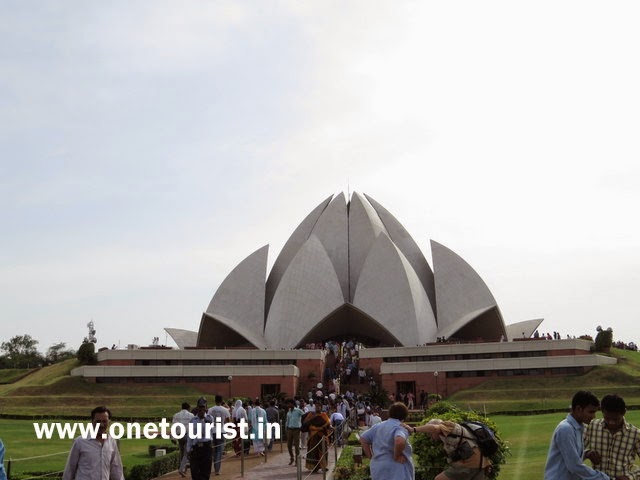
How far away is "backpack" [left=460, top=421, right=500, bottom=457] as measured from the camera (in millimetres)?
4023

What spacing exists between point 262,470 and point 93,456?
535 centimetres

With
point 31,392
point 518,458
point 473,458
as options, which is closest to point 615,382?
point 518,458

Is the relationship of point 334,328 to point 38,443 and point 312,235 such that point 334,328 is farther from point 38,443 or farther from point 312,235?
point 38,443

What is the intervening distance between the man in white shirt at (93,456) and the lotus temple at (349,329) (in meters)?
19.3

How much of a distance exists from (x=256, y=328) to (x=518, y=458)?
23.2 m

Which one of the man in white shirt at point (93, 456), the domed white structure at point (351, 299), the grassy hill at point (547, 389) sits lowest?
the grassy hill at point (547, 389)

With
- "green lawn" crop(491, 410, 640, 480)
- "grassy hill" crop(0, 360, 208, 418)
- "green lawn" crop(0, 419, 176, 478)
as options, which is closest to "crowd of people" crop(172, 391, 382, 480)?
"green lawn" crop(0, 419, 176, 478)

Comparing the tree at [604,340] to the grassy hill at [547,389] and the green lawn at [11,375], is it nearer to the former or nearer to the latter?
the grassy hill at [547,389]

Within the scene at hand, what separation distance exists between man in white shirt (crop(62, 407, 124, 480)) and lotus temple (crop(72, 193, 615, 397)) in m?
19.3

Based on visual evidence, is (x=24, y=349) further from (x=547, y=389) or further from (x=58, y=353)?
(x=547, y=389)

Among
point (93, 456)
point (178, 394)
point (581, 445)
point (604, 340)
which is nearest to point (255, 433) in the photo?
point (93, 456)

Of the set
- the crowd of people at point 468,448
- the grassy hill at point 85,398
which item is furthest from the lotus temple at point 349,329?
the crowd of people at point 468,448

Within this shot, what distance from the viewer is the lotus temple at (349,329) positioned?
2364 centimetres

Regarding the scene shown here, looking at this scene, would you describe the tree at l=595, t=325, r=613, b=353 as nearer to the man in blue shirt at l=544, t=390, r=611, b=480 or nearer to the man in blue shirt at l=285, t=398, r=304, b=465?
the man in blue shirt at l=285, t=398, r=304, b=465
